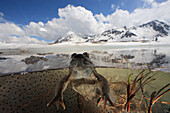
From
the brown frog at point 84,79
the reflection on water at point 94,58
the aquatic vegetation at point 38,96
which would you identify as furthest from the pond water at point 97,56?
the brown frog at point 84,79

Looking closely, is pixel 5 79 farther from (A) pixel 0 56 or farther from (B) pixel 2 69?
(A) pixel 0 56

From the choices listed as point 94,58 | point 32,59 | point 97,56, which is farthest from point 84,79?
point 32,59

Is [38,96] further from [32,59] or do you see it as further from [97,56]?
[97,56]

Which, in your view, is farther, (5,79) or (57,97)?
(5,79)

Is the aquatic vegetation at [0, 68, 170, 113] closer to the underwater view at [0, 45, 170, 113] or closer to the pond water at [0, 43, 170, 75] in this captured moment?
the underwater view at [0, 45, 170, 113]

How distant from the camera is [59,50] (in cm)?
505

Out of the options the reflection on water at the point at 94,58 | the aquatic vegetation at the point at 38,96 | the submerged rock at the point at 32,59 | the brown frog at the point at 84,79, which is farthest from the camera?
the submerged rock at the point at 32,59

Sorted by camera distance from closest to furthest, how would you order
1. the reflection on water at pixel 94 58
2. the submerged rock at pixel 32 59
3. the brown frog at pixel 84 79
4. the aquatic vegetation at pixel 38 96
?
the brown frog at pixel 84 79
the aquatic vegetation at pixel 38 96
the reflection on water at pixel 94 58
the submerged rock at pixel 32 59

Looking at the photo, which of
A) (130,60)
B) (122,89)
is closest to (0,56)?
(122,89)

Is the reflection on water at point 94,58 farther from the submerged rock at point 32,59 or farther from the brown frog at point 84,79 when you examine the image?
the brown frog at point 84,79

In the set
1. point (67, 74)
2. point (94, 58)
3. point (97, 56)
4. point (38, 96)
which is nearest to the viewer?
point (38, 96)

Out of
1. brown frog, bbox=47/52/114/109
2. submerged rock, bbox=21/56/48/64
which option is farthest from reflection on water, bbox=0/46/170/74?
brown frog, bbox=47/52/114/109

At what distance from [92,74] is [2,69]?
483 centimetres

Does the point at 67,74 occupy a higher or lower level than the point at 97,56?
lower
